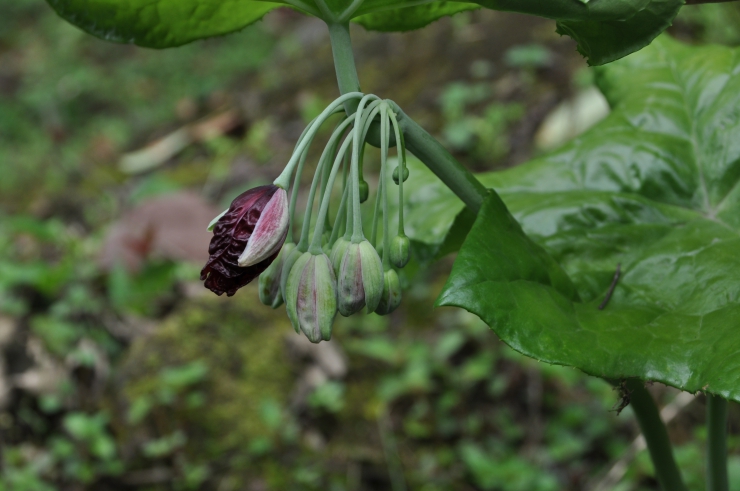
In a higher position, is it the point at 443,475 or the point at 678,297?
the point at 678,297

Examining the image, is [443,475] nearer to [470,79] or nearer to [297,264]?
[297,264]

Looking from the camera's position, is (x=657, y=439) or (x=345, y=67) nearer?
(x=345, y=67)

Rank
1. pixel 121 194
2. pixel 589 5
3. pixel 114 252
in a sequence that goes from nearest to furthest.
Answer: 1. pixel 589 5
2. pixel 114 252
3. pixel 121 194

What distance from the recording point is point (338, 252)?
2.92 feet

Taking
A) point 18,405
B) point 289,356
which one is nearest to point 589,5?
point 289,356

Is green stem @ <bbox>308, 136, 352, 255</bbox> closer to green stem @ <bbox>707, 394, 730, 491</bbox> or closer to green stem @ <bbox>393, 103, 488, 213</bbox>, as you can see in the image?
green stem @ <bbox>393, 103, 488, 213</bbox>

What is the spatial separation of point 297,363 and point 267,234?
212cm

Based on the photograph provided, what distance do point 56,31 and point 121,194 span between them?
5.16m

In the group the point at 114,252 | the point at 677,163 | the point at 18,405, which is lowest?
the point at 18,405

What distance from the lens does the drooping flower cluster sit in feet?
2.74

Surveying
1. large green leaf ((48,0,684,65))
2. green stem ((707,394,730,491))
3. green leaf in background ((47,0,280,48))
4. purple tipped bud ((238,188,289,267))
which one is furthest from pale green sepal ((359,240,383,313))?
green stem ((707,394,730,491))

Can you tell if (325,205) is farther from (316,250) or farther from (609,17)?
(609,17)

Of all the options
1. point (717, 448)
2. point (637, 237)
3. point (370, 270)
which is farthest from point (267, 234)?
point (717, 448)

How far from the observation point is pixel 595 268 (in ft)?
3.55
